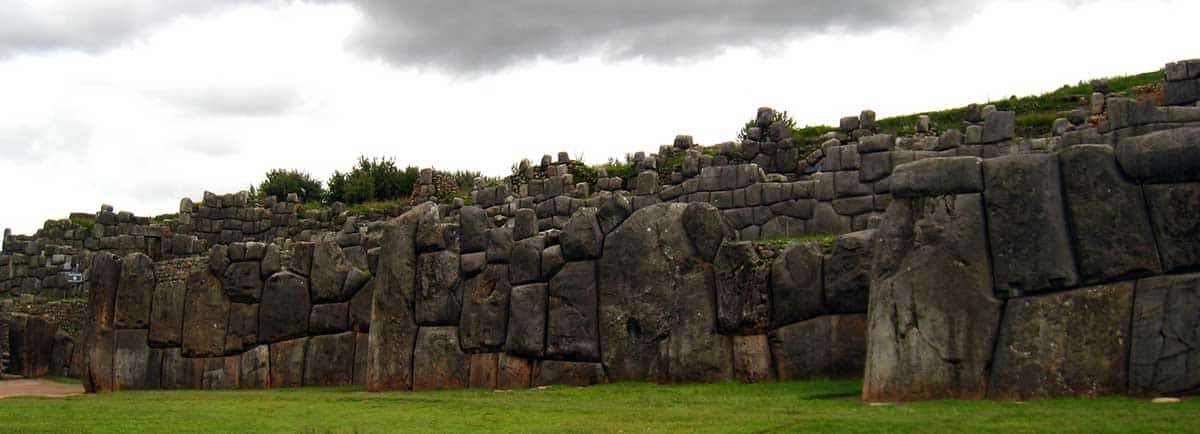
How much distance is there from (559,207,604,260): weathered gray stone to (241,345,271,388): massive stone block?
23.9ft

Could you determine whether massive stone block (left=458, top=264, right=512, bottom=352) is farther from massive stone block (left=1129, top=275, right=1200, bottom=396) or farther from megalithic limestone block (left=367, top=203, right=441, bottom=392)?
massive stone block (left=1129, top=275, right=1200, bottom=396)

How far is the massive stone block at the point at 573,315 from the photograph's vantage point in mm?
20469

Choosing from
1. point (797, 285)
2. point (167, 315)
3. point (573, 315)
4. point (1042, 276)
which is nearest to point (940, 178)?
point (1042, 276)

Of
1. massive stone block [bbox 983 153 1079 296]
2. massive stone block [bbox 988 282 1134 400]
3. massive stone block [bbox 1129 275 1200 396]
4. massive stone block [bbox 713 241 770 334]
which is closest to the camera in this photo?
massive stone block [bbox 1129 275 1200 396]

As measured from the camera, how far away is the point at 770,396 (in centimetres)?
1702

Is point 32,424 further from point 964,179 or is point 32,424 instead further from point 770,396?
point 964,179

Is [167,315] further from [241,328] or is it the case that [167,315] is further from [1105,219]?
[1105,219]

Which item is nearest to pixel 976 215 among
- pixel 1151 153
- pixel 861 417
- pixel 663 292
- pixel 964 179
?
pixel 964 179

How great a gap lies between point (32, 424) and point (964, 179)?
12.0 metres

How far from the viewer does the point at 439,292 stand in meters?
22.2

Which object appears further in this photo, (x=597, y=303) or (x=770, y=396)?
(x=597, y=303)

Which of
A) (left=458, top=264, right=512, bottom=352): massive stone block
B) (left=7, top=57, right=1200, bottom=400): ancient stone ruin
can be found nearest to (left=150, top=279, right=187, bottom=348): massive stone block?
(left=7, top=57, right=1200, bottom=400): ancient stone ruin

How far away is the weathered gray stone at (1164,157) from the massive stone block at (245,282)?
16342 millimetres

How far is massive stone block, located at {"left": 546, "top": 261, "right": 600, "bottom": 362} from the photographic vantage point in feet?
67.2
